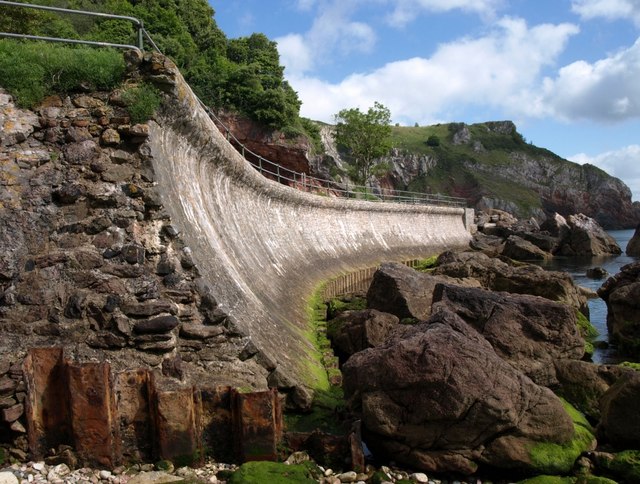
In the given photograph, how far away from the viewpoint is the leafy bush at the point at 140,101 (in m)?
7.70

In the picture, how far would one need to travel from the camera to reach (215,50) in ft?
146

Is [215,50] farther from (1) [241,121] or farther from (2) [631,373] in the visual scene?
(2) [631,373]

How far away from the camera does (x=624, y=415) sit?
6.52m

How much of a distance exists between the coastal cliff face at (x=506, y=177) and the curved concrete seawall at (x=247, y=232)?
2674 inches

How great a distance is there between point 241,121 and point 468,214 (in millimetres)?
26132

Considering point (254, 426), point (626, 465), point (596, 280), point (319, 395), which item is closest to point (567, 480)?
point (626, 465)

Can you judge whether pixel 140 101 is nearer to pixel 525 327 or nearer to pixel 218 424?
pixel 218 424

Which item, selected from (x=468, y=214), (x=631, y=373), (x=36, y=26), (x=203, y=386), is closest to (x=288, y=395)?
(x=203, y=386)

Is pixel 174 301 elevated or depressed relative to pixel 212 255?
depressed

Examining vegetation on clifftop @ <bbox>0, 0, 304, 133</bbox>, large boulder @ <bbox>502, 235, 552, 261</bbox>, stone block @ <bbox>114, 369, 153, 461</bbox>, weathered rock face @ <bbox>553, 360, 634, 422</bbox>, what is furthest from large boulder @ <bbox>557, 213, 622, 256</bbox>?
stone block @ <bbox>114, 369, 153, 461</bbox>

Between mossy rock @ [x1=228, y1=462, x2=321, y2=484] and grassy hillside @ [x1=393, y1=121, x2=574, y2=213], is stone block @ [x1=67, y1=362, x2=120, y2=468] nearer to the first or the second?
mossy rock @ [x1=228, y1=462, x2=321, y2=484]

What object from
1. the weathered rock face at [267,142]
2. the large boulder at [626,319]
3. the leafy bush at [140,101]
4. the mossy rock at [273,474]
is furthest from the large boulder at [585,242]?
the mossy rock at [273,474]

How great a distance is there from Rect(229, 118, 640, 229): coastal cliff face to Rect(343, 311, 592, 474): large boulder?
3248 inches

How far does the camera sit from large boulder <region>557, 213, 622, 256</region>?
4456 centimetres
